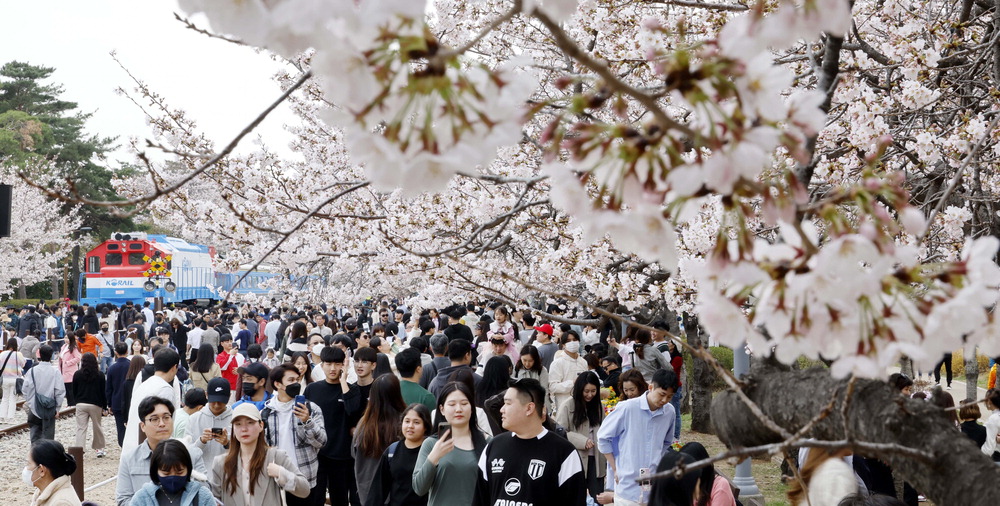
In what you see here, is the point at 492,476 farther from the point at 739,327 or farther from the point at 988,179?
the point at 988,179

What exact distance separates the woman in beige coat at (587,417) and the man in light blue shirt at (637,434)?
43.1 inches

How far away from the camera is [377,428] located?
6.41 metres

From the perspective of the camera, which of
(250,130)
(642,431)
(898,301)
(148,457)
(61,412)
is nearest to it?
(898,301)

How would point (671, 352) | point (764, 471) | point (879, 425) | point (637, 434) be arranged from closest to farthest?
1. point (879, 425)
2. point (637, 434)
3. point (764, 471)
4. point (671, 352)

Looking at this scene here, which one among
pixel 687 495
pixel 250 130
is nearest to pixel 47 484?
pixel 687 495

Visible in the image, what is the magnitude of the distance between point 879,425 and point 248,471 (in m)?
4.74

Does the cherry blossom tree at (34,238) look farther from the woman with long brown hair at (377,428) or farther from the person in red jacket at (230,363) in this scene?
the woman with long brown hair at (377,428)

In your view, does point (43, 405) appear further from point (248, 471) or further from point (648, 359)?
point (648, 359)

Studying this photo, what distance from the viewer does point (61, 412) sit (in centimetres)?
1628

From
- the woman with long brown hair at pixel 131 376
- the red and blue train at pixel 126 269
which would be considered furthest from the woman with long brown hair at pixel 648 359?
the red and blue train at pixel 126 269

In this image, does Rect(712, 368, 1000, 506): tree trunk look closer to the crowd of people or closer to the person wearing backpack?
the crowd of people

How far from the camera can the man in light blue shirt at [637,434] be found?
6.28 meters

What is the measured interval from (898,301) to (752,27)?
21.9 inches

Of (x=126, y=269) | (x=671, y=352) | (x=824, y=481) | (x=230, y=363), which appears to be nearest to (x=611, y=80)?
(x=824, y=481)
